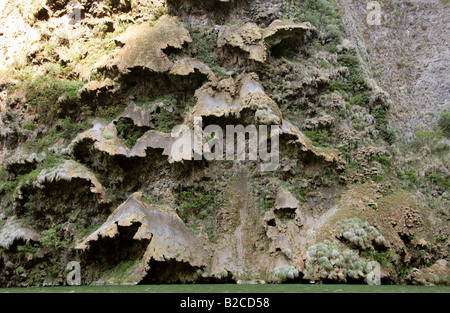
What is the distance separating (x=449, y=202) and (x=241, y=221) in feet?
28.5

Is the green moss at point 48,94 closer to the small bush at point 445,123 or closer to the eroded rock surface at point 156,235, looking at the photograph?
the eroded rock surface at point 156,235

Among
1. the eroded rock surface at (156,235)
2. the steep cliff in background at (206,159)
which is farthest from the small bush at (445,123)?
the eroded rock surface at (156,235)

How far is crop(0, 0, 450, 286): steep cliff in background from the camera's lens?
1098 centimetres

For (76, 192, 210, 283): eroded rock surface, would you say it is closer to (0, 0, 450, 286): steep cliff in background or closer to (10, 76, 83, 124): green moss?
(0, 0, 450, 286): steep cliff in background

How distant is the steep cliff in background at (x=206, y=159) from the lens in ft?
36.0

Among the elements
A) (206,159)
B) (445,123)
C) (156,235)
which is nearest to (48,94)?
(206,159)

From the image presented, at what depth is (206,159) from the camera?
13.2 m

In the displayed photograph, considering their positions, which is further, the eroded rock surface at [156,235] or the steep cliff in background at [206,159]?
the steep cliff in background at [206,159]

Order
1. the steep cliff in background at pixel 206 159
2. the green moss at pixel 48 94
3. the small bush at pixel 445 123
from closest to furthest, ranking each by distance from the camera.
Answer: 1. the steep cliff in background at pixel 206 159
2. the green moss at pixel 48 94
3. the small bush at pixel 445 123

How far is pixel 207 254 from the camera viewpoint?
11.3m

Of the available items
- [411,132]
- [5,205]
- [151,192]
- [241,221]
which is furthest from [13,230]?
[411,132]

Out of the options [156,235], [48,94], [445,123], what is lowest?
[156,235]

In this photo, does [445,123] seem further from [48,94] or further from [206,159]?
[48,94]

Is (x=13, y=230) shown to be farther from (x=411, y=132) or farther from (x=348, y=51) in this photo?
(x=411, y=132)
